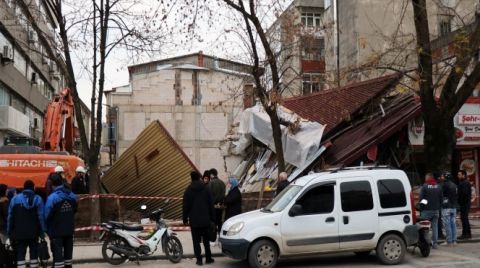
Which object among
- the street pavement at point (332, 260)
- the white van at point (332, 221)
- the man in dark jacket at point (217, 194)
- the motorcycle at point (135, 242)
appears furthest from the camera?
the man in dark jacket at point (217, 194)

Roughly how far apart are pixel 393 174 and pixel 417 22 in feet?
17.0

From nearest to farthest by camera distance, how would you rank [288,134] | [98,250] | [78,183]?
[98,250], [78,183], [288,134]

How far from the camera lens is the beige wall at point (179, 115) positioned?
49.5 metres

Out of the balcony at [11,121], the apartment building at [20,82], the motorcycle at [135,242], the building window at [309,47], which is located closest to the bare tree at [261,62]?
the building window at [309,47]

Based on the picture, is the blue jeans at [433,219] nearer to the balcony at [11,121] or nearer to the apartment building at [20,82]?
the apartment building at [20,82]

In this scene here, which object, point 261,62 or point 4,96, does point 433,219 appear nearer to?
point 261,62

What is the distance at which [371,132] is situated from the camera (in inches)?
691

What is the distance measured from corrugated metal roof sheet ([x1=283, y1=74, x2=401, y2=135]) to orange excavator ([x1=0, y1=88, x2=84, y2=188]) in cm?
821

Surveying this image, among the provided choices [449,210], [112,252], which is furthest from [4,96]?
[449,210]

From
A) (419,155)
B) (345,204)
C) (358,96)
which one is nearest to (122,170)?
(358,96)

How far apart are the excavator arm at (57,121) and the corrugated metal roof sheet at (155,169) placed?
309cm

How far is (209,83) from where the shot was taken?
168 feet

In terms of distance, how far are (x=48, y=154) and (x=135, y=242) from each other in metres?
5.57

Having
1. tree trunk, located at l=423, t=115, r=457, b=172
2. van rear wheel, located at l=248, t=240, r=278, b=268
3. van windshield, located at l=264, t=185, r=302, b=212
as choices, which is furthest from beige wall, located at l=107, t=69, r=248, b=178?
van rear wheel, located at l=248, t=240, r=278, b=268
